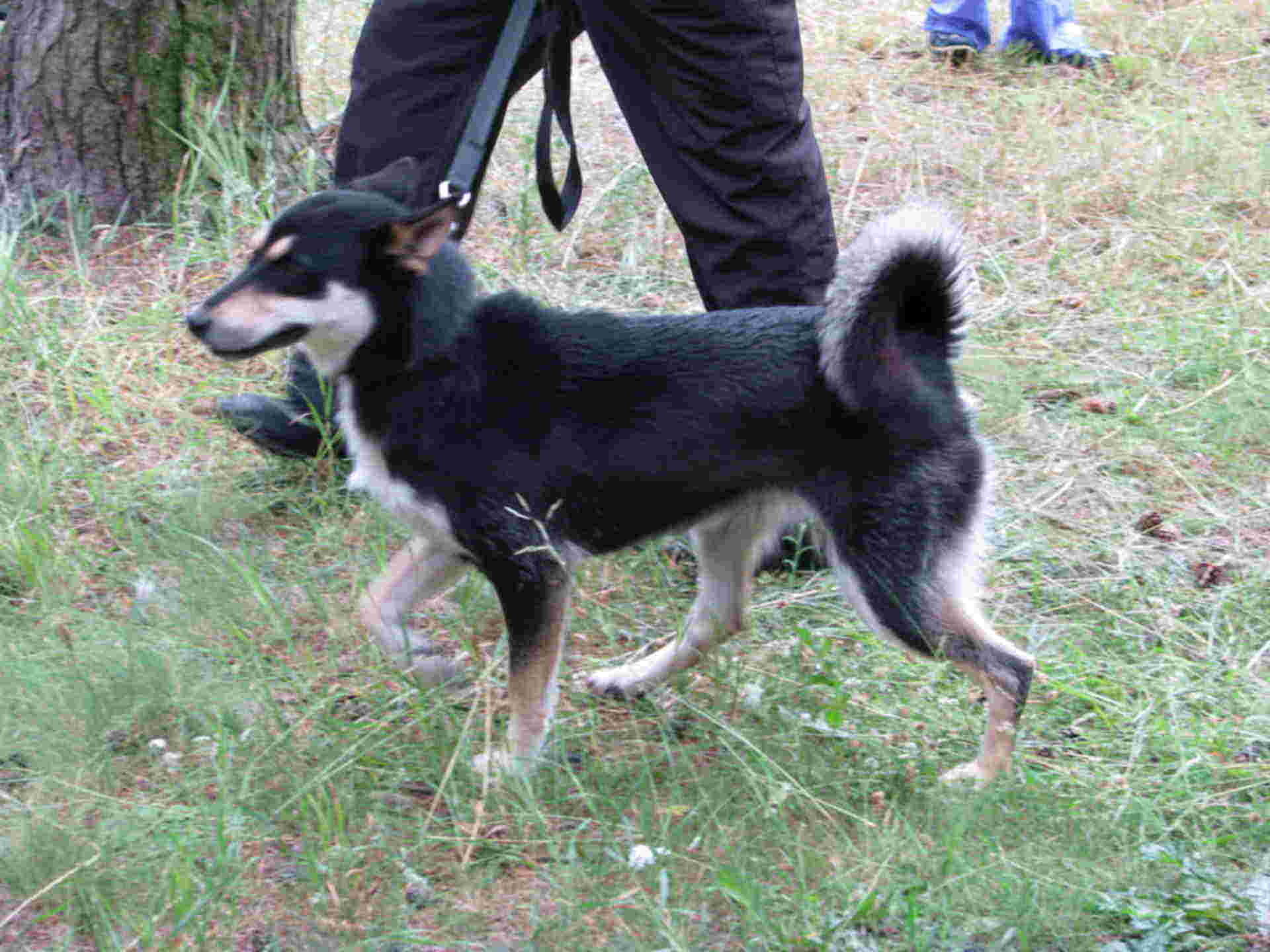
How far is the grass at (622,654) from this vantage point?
7.73 ft

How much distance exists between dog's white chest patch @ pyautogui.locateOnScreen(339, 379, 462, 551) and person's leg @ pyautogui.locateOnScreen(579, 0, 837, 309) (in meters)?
1.05

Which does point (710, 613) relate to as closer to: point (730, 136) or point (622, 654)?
point (622, 654)

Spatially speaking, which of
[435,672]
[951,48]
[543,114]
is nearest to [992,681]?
[435,672]

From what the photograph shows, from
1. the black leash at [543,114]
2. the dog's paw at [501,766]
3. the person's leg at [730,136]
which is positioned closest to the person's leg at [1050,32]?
the person's leg at [730,136]

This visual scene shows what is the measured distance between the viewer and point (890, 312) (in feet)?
8.74

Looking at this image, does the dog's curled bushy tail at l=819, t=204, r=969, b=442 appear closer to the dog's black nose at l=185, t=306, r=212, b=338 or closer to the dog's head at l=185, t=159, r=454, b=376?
the dog's head at l=185, t=159, r=454, b=376

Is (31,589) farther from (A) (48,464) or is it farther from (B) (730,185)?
(B) (730,185)

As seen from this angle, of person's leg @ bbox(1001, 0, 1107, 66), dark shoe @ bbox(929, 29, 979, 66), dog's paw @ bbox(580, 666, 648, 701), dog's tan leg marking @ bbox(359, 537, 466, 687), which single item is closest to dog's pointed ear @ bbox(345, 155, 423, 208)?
dog's tan leg marking @ bbox(359, 537, 466, 687)

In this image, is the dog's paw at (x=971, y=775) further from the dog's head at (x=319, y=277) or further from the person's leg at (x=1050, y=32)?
the person's leg at (x=1050, y=32)

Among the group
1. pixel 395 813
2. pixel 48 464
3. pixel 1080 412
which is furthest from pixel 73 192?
pixel 1080 412

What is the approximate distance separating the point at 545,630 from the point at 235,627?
70 centimetres

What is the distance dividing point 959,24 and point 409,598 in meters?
4.46

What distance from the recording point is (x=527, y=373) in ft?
9.05

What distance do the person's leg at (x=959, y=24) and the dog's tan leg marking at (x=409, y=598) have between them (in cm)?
435
